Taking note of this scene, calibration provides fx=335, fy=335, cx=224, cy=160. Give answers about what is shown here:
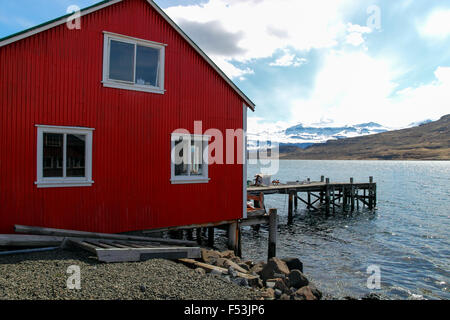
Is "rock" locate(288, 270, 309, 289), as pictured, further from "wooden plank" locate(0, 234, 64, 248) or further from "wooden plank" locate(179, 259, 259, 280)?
"wooden plank" locate(0, 234, 64, 248)

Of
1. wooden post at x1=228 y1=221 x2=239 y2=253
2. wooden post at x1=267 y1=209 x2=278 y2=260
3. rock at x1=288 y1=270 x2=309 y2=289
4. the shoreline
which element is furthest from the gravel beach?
wooden post at x1=267 y1=209 x2=278 y2=260

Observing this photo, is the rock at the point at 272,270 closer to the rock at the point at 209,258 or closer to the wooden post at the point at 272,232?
the rock at the point at 209,258

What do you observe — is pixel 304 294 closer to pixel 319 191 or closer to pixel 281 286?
pixel 281 286

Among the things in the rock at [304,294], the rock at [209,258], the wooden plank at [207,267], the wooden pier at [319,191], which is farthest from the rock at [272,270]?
the wooden pier at [319,191]

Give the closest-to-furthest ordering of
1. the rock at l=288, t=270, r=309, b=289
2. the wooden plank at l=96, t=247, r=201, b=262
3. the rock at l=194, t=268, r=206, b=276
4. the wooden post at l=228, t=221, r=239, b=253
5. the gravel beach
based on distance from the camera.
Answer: the gravel beach < the wooden plank at l=96, t=247, r=201, b=262 < the rock at l=194, t=268, r=206, b=276 < the rock at l=288, t=270, r=309, b=289 < the wooden post at l=228, t=221, r=239, b=253

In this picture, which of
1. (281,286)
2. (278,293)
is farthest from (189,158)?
(278,293)

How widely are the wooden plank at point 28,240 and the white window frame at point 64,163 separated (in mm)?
1612

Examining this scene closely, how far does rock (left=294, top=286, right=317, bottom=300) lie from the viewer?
9.92 m

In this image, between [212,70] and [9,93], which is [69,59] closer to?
[9,93]

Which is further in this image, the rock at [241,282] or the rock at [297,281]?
the rock at [297,281]

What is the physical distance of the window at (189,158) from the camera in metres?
12.9

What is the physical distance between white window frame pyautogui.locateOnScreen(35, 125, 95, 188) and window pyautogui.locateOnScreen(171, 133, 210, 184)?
3.02 m

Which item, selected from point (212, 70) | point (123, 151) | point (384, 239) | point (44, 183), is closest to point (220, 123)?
point (212, 70)
